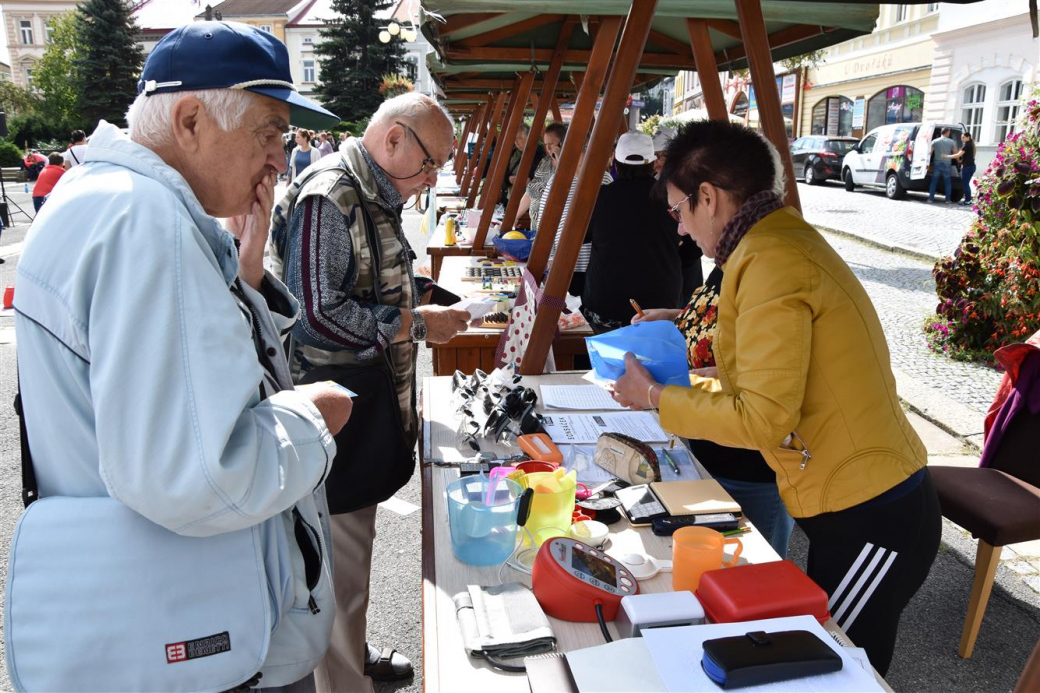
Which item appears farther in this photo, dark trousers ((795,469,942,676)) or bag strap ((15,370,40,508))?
dark trousers ((795,469,942,676))

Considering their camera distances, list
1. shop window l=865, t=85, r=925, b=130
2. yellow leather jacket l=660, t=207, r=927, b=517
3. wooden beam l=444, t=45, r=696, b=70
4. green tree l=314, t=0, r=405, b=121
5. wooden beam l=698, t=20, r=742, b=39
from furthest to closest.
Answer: green tree l=314, t=0, r=405, b=121 → shop window l=865, t=85, r=925, b=130 → wooden beam l=444, t=45, r=696, b=70 → wooden beam l=698, t=20, r=742, b=39 → yellow leather jacket l=660, t=207, r=927, b=517

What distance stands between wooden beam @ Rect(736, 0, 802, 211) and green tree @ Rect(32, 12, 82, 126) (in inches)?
2064

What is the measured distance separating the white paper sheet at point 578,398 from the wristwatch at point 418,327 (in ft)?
1.78

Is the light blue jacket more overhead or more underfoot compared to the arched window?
more underfoot

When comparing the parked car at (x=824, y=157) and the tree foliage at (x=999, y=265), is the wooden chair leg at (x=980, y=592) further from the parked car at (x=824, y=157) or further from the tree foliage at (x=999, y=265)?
the parked car at (x=824, y=157)

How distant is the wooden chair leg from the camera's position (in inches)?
109

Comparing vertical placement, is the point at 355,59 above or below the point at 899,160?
above

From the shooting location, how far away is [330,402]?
1391 mm

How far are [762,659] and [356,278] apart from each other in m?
1.65

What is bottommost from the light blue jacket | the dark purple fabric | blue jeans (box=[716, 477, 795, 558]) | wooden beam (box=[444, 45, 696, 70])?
blue jeans (box=[716, 477, 795, 558])

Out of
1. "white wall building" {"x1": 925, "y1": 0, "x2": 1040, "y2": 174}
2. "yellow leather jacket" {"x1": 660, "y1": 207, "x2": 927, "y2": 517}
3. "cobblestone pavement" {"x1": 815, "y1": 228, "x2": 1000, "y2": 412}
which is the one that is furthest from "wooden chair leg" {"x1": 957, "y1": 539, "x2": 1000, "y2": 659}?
"white wall building" {"x1": 925, "y1": 0, "x2": 1040, "y2": 174}

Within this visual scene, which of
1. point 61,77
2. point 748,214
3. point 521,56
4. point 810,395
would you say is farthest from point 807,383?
point 61,77

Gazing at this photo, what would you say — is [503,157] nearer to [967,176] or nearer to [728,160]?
[728,160]

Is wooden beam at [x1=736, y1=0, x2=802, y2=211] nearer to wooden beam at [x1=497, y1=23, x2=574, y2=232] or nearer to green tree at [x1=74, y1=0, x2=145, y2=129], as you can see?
wooden beam at [x1=497, y1=23, x2=574, y2=232]
